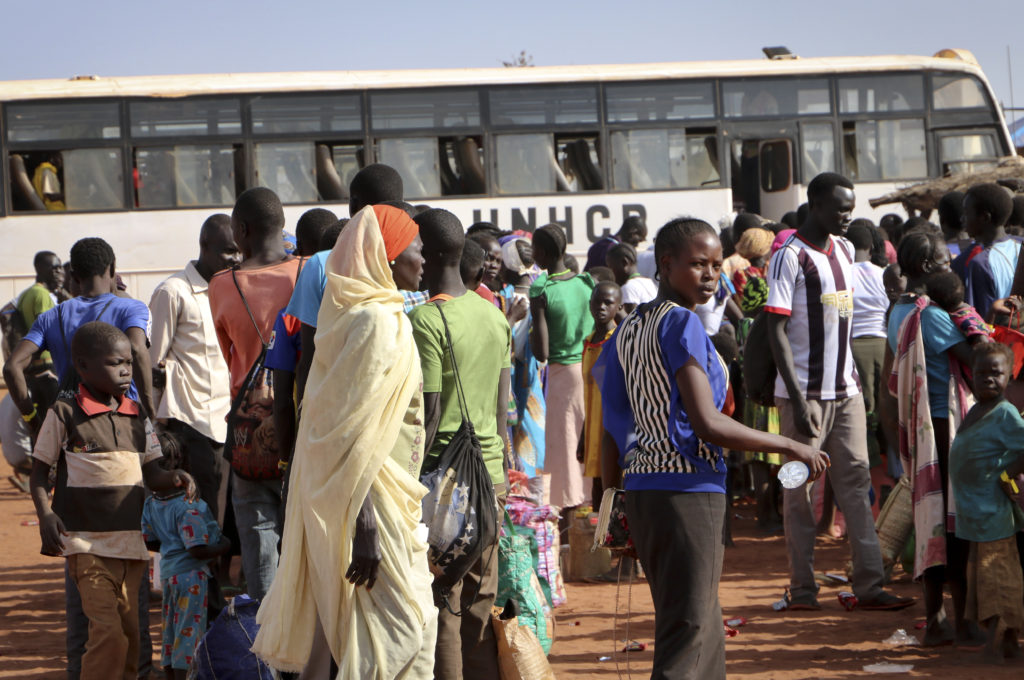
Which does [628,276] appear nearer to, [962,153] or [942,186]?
[942,186]

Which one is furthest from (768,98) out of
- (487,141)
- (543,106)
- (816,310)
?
(816,310)

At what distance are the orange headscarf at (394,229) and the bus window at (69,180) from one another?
13.5 m

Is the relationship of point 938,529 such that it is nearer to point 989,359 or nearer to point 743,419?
point 989,359

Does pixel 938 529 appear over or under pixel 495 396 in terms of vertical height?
under

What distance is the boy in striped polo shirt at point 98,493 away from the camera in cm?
503

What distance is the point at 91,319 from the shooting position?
6078 mm

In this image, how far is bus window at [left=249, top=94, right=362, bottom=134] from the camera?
16.5m

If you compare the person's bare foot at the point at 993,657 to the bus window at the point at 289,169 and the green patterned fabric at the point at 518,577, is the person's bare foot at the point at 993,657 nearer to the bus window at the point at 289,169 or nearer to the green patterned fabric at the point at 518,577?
the green patterned fabric at the point at 518,577

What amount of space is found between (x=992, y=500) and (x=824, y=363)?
4.15ft

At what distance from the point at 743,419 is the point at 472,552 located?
577cm

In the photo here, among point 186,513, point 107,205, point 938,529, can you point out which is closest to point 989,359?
point 938,529

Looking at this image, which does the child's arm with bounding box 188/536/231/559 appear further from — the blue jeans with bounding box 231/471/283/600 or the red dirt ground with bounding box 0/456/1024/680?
the red dirt ground with bounding box 0/456/1024/680

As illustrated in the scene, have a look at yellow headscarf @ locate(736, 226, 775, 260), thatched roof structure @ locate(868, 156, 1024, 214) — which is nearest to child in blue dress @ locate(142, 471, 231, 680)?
yellow headscarf @ locate(736, 226, 775, 260)

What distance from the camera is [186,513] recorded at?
532 cm
